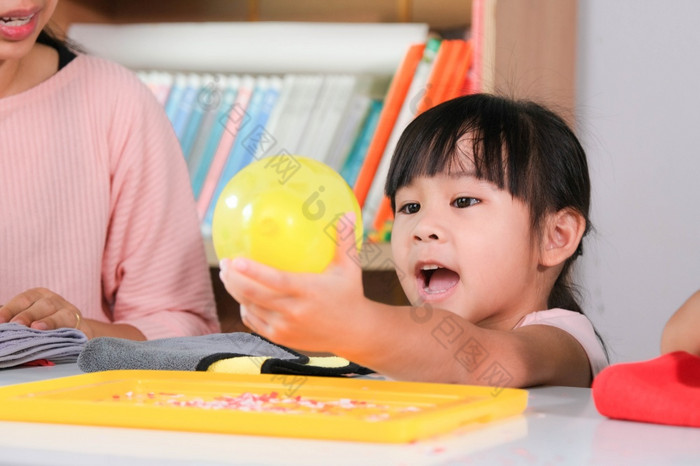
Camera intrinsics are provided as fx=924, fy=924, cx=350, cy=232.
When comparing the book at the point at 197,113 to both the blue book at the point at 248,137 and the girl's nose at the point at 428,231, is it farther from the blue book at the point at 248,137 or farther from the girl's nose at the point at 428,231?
the girl's nose at the point at 428,231

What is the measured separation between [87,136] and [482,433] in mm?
1163

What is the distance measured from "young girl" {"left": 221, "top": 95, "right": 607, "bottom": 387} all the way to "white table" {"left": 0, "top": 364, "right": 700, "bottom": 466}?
229mm

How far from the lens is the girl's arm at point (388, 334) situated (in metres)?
0.59

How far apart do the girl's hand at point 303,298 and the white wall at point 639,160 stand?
122 cm

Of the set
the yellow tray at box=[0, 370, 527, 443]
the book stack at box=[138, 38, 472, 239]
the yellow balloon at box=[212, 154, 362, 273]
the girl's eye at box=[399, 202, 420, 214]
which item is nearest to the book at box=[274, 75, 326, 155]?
the book stack at box=[138, 38, 472, 239]

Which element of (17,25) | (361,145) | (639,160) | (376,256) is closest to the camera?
(17,25)

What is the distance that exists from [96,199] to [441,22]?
0.91 meters

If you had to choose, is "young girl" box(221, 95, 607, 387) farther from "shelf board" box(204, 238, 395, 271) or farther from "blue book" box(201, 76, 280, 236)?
"blue book" box(201, 76, 280, 236)

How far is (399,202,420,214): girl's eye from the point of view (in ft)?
3.91

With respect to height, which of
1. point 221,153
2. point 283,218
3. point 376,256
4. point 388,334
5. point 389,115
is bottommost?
point 376,256

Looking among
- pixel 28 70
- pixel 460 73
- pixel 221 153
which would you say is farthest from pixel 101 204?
pixel 460 73

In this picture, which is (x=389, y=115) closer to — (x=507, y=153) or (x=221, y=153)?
(x=221, y=153)

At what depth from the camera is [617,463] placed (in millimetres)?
516

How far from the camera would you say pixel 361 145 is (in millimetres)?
2018
